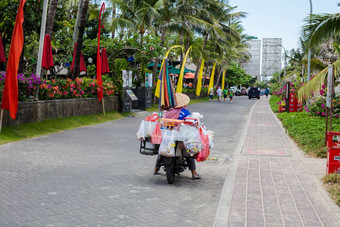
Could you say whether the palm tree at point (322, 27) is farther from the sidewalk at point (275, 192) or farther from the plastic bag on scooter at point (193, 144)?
the plastic bag on scooter at point (193, 144)

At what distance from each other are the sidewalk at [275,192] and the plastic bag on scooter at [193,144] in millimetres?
762

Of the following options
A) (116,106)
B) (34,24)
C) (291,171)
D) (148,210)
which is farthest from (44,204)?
(34,24)

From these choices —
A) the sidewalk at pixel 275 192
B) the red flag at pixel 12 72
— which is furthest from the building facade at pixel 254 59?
the sidewalk at pixel 275 192

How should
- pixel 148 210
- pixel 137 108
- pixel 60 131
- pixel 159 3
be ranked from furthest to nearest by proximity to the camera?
pixel 159 3, pixel 137 108, pixel 60 131, pixel 148 210

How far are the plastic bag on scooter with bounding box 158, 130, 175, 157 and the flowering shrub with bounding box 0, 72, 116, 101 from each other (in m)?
7.85

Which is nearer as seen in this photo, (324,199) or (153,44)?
(324,199)

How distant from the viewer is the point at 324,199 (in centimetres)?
602

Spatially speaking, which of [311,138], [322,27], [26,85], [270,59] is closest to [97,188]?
[311,138]

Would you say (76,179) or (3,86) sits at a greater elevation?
(3,86)

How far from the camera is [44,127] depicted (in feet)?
46.0

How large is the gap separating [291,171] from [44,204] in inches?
191

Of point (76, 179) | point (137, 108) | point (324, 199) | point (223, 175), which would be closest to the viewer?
point (324, 199)

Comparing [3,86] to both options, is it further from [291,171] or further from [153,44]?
[153,44]

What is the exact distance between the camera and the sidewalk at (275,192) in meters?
5.05
